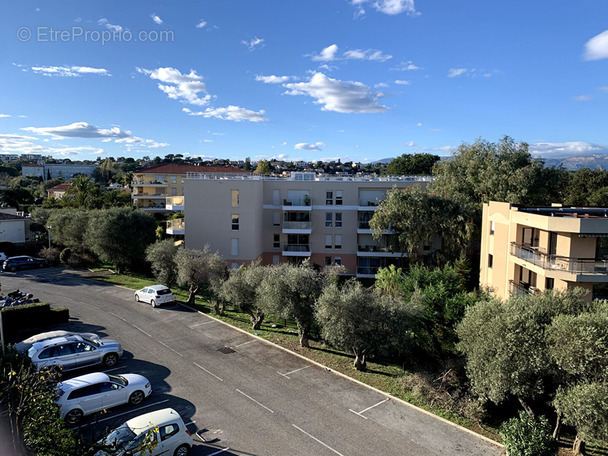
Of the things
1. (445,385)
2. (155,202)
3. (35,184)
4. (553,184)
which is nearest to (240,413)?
(445,385)

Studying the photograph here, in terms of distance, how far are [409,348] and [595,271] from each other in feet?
31.8

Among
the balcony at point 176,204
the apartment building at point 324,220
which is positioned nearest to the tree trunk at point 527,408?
the apartment building at point 324,220

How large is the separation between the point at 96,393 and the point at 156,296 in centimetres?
1371

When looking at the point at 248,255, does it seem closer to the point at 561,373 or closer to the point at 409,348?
the point at 409,348

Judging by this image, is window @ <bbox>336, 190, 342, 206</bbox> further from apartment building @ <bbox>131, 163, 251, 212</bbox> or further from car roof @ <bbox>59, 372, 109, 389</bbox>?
car roof @ <bbox>59, 372, 109, 389</bbox>

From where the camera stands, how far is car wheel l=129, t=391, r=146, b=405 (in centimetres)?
1552

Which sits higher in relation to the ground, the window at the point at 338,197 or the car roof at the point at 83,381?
the window at the point at 338,197

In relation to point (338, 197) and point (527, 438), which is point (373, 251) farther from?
point (527, 438)

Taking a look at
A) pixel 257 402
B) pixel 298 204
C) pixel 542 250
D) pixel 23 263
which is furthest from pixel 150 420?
pixel 23 263

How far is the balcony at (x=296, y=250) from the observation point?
39.6 metres

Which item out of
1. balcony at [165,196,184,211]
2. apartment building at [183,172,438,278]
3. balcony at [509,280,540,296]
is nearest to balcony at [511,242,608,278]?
balcony at [509,280,540,296]

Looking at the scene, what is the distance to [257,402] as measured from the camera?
16.0 meters

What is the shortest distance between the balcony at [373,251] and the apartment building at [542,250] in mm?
11606

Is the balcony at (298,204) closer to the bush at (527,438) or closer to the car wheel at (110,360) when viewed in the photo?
the car wheel at (110,360)
